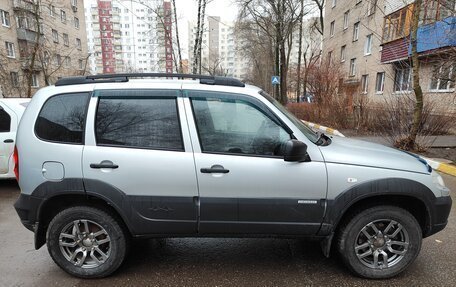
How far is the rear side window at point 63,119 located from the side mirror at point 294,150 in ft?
6.17

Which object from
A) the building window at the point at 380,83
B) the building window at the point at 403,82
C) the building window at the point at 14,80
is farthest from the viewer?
the building window at the point at 380,83

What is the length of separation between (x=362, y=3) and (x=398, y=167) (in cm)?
2589

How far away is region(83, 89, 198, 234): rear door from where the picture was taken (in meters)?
2.58

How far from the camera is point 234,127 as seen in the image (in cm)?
274

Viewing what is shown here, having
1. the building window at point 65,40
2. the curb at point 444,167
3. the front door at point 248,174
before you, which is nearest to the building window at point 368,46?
the curb at point 444,167

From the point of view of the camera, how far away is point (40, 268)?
2.98 m

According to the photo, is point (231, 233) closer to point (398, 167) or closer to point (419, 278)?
→ point (398, 167)

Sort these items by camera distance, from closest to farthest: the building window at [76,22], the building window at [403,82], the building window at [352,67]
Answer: the building window at [403,82] → the building window at [352,67] → the building window at [76,22]

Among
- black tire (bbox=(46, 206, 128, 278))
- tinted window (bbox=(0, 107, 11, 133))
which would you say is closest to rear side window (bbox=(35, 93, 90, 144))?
black tire (bbox=(46, 206, 128, 278))

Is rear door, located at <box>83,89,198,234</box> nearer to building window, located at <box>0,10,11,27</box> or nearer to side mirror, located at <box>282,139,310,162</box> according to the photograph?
side mirror, located at <box>282,139,310,162</box>

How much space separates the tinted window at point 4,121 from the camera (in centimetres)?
520

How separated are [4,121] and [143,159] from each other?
4.29 metres

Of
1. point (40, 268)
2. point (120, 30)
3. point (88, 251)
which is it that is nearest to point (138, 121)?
point (88, 251)

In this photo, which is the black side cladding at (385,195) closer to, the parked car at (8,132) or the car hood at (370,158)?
the car hood at (370,158)
